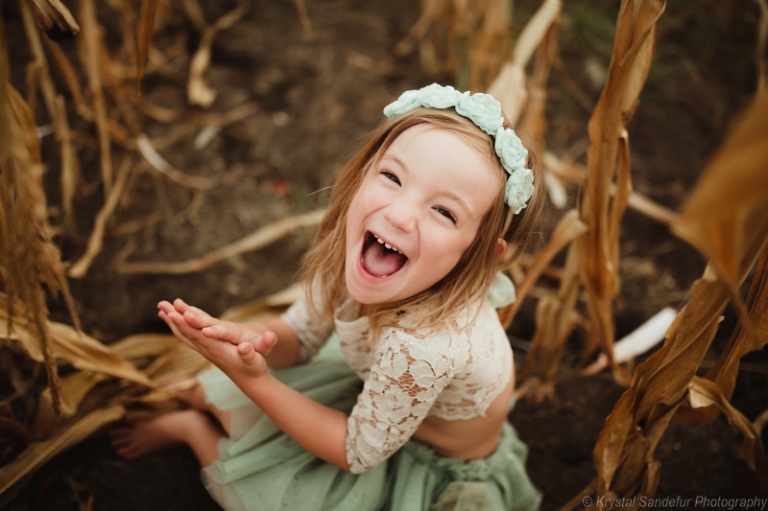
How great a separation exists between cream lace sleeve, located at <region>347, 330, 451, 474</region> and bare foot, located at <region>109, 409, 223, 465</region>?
1.19 ft

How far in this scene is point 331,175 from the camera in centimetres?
159

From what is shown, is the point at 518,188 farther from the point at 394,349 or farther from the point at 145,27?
the point at 145,27

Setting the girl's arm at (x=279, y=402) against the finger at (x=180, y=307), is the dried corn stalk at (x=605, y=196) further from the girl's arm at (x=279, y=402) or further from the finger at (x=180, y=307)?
the finger at (x=180, y=307)

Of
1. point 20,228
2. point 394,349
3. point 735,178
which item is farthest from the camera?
point 394,349

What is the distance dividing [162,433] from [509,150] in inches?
35.1

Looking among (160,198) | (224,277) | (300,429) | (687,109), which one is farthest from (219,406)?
(687,109)

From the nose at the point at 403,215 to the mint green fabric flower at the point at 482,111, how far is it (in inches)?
6.4

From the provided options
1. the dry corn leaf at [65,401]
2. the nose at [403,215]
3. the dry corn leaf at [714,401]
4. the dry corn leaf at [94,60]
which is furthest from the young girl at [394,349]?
the dry corn leaf at [94,60]

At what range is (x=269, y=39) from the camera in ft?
7.34

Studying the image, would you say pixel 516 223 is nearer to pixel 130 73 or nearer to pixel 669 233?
pixel 669 233

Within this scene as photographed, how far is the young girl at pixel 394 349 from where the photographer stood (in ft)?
2.68

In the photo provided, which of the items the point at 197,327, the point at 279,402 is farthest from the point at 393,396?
the point at 197,327

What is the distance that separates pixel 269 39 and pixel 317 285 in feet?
5.05

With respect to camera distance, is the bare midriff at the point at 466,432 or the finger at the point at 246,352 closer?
the finger at the point at 246,352
